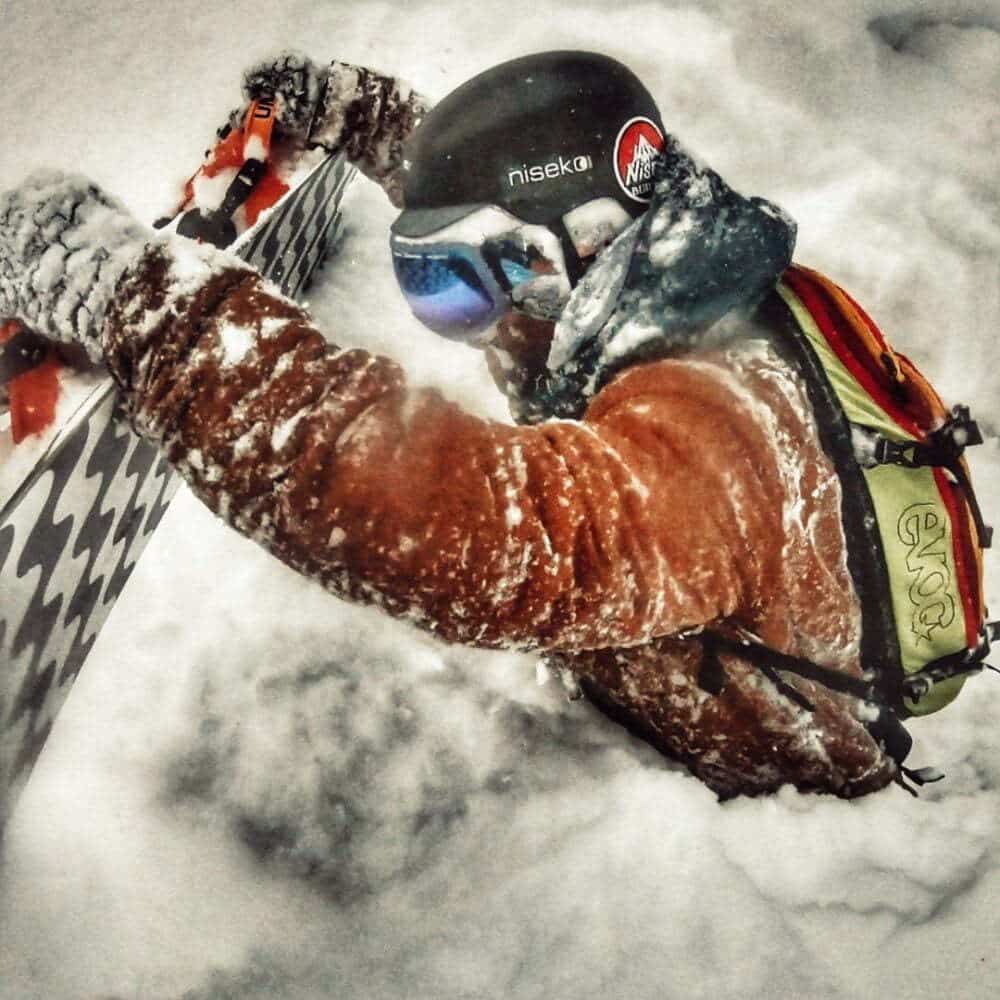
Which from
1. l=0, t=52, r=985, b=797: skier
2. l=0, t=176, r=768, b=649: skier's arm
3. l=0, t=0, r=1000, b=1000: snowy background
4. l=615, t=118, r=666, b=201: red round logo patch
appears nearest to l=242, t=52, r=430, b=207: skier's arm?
l=0, t=0, r=1000, b=1000: snowy background

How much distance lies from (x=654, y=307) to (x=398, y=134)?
4.04 ft

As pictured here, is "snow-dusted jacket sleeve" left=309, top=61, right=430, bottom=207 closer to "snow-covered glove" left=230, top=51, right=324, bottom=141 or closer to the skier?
"snow-covered glove" left=230, top=51, right=324, bottom=141

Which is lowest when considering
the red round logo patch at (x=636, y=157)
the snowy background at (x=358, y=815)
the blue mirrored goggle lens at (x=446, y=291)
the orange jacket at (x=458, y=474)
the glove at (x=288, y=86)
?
the snowy background at (x=358, y=815)

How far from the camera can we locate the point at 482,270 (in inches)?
48.4

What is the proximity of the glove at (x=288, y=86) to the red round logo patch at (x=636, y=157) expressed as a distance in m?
1.07

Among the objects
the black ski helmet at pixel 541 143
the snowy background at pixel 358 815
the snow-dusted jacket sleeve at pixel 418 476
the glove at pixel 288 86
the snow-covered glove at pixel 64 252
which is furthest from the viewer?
the glove at pixel 288 86

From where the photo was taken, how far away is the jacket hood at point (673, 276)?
3.51 feet

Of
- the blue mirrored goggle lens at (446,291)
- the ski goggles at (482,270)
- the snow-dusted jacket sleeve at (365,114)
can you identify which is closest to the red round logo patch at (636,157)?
the ski goggles at (482,270)

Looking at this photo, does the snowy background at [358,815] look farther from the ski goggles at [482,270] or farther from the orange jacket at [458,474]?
the orange jacket at [458,474]

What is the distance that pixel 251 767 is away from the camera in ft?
5.05

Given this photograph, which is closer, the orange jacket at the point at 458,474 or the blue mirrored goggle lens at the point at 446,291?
the orange jacket at the point at 458,474

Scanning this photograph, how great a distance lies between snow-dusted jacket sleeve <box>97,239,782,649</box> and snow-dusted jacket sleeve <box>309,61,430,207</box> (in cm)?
115

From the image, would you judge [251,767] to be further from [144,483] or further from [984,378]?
[984,378]

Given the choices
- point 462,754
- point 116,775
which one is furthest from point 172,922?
point 462,754
